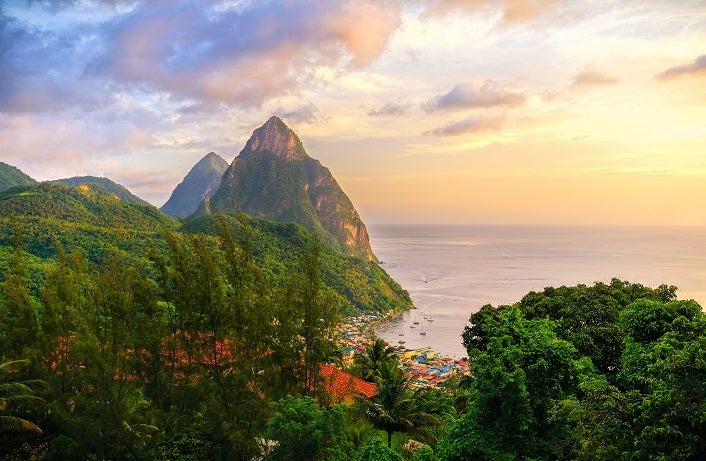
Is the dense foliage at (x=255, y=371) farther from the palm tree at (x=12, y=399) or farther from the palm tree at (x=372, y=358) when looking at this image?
the palm tree at (x=372, y=358)

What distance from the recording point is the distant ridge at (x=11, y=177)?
426 ft

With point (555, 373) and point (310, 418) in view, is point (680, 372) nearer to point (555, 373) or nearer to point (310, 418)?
point (555, 373)

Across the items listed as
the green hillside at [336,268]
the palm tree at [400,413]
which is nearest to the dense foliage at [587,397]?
the palm tree at [400,413]

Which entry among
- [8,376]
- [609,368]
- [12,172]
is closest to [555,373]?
[609,368]

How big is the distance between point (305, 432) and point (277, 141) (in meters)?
172

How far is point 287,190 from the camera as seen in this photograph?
15538 centimetres

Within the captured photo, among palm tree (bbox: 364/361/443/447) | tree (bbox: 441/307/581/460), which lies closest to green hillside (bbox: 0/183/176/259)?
palm tree (bbox: 364/361/443/447)

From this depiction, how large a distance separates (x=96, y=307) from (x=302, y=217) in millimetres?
132193

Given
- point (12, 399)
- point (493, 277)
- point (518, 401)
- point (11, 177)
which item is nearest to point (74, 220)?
point (12, 399)

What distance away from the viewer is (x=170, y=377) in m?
13.8

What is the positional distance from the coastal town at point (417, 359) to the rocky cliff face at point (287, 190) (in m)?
71.6

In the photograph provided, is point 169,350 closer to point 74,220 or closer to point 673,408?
point 673,408

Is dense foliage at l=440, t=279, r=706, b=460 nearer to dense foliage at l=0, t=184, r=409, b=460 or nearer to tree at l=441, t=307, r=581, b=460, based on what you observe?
tree at l=441, t=307, r=581, b=460

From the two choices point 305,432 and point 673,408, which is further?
point 305,432
